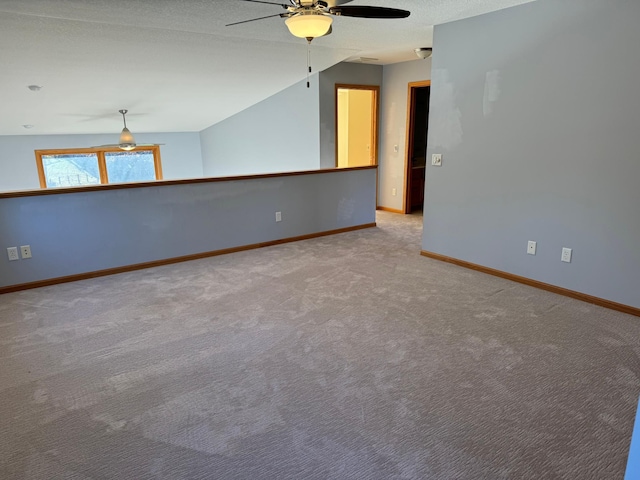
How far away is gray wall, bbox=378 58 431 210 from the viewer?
642cm

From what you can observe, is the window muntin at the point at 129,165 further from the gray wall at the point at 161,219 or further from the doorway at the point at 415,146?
the doorway at the point at 415,146

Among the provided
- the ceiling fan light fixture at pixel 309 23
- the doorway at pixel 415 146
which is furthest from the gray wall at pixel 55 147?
the ceiling fan light fixture at pixel 309 23

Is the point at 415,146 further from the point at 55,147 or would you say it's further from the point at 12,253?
the point at 55,147

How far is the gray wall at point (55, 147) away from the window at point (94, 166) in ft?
0.40

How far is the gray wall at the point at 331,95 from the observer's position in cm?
617

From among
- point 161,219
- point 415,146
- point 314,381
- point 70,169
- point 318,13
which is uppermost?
point 318,13

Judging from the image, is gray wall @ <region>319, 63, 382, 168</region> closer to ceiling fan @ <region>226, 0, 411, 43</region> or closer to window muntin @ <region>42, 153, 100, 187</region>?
ceiling fan @ <region>226, 0, 411, 43</region>

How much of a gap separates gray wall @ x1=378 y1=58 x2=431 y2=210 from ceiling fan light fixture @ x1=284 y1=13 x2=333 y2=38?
13.0ft

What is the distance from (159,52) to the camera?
4.50 m

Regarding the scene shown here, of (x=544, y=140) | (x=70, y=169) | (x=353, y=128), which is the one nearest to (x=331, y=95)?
(x=353, y=128)

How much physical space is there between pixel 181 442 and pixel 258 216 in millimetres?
3274

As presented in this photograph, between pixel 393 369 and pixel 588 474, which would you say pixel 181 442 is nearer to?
pixel 393 369

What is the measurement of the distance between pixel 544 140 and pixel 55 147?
826 cm

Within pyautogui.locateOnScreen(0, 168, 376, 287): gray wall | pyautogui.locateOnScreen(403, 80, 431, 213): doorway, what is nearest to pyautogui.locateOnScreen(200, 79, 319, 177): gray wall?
pyautogui.locateOnScreen(0, 168, 376, 287): gray wall
